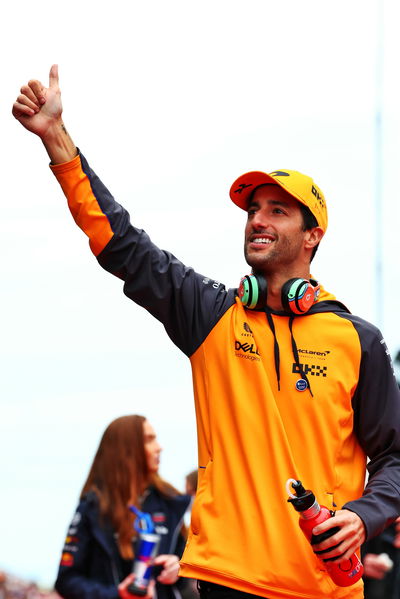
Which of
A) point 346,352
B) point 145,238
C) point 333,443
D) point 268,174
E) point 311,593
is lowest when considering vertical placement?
point 311,593

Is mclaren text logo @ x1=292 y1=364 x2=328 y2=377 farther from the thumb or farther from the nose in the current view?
the thumb

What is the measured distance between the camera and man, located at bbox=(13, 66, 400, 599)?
194 inches

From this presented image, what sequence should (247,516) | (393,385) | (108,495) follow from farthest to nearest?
(108,495) < (393,385) < (247,516)

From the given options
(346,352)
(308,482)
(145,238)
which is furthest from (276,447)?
(145,238)

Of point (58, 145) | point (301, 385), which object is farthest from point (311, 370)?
point (58, 145)

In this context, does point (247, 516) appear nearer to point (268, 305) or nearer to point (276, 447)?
point (276, 447)

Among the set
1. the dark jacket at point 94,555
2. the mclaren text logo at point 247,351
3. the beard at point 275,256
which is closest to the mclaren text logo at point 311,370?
the mclaren text logo at point 247,351

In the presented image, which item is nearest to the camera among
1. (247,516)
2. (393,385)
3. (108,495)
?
(247,516)

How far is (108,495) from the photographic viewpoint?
793 cm

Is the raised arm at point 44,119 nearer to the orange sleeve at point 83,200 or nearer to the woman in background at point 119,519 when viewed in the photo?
the orange sleeve at point 83,200

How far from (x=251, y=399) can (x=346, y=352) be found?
1.56 feet

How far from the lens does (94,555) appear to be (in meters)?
7.83

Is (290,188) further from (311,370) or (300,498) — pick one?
(300,498)

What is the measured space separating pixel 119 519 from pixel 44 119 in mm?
3594
